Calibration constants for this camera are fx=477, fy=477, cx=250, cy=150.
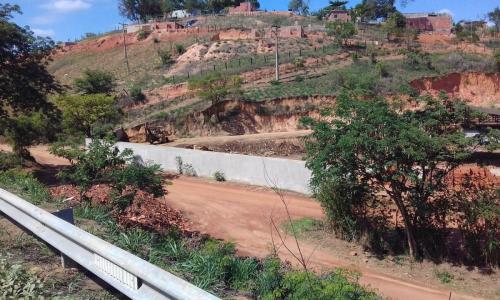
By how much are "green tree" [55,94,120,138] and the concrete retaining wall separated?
9.42m

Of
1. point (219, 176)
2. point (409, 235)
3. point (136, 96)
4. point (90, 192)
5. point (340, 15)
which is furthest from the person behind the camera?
point (340, 15)

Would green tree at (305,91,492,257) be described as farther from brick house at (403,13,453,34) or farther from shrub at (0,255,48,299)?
brick house at (403,13,453,34)

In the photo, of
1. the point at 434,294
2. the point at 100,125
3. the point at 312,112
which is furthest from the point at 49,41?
the point at 312,112

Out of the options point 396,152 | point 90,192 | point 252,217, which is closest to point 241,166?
point 252,217

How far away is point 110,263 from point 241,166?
663 inches

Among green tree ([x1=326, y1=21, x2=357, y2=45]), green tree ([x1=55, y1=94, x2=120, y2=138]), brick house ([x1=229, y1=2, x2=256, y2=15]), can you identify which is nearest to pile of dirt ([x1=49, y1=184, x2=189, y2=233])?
green tree ([x1=55, y1=94, x2=120, y2=138])

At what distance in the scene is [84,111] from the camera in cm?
3322

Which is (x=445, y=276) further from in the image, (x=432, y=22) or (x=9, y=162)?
(x=432, y=22)

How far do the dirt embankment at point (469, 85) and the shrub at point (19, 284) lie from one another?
45378 mm

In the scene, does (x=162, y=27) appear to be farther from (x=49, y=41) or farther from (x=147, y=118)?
(x=49, y=41)

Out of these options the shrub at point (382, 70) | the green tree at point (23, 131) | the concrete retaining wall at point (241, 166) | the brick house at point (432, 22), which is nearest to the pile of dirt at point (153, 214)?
the concrete retaining wall at point (241, 166)

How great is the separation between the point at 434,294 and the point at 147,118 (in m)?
34.4

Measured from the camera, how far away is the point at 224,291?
4.50 metres

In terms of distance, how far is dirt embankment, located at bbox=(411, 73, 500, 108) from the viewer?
45.7 metres
